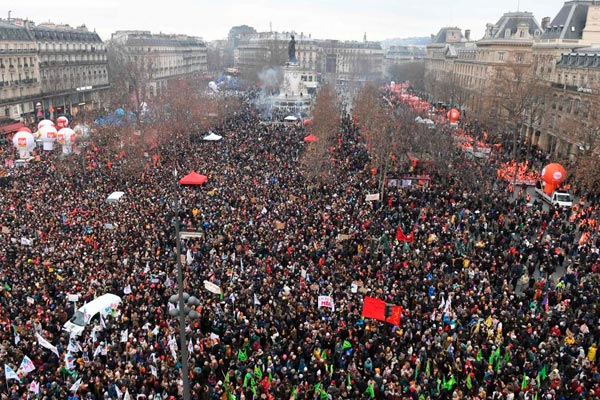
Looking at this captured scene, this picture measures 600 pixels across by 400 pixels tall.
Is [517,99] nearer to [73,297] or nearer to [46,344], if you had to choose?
[73,297]

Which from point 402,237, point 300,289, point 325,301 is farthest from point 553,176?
point 325,301

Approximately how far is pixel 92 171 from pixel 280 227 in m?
18.6

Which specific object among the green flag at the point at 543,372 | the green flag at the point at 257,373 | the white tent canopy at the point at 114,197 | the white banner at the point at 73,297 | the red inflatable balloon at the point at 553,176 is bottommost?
the green flag at the point at 257,373

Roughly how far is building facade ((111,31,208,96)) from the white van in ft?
269

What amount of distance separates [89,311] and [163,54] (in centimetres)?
11112

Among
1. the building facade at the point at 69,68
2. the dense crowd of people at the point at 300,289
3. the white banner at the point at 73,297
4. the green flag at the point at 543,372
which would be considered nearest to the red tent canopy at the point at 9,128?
the building facade at the point at 69,68

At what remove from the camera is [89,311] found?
17688mm

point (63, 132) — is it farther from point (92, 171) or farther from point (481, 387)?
point (481, 387)

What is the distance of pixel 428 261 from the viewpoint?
22.5m

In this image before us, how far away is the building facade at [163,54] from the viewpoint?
10556cm

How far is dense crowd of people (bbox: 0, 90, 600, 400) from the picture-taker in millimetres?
14766

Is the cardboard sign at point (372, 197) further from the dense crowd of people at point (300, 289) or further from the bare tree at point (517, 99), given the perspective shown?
the bare tree at point (517, 99)

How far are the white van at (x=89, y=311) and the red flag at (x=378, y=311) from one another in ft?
29.4

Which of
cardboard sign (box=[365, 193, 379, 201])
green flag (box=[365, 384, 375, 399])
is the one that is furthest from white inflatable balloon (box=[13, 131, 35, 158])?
green flag (box=[365, 384, 375, 399])
